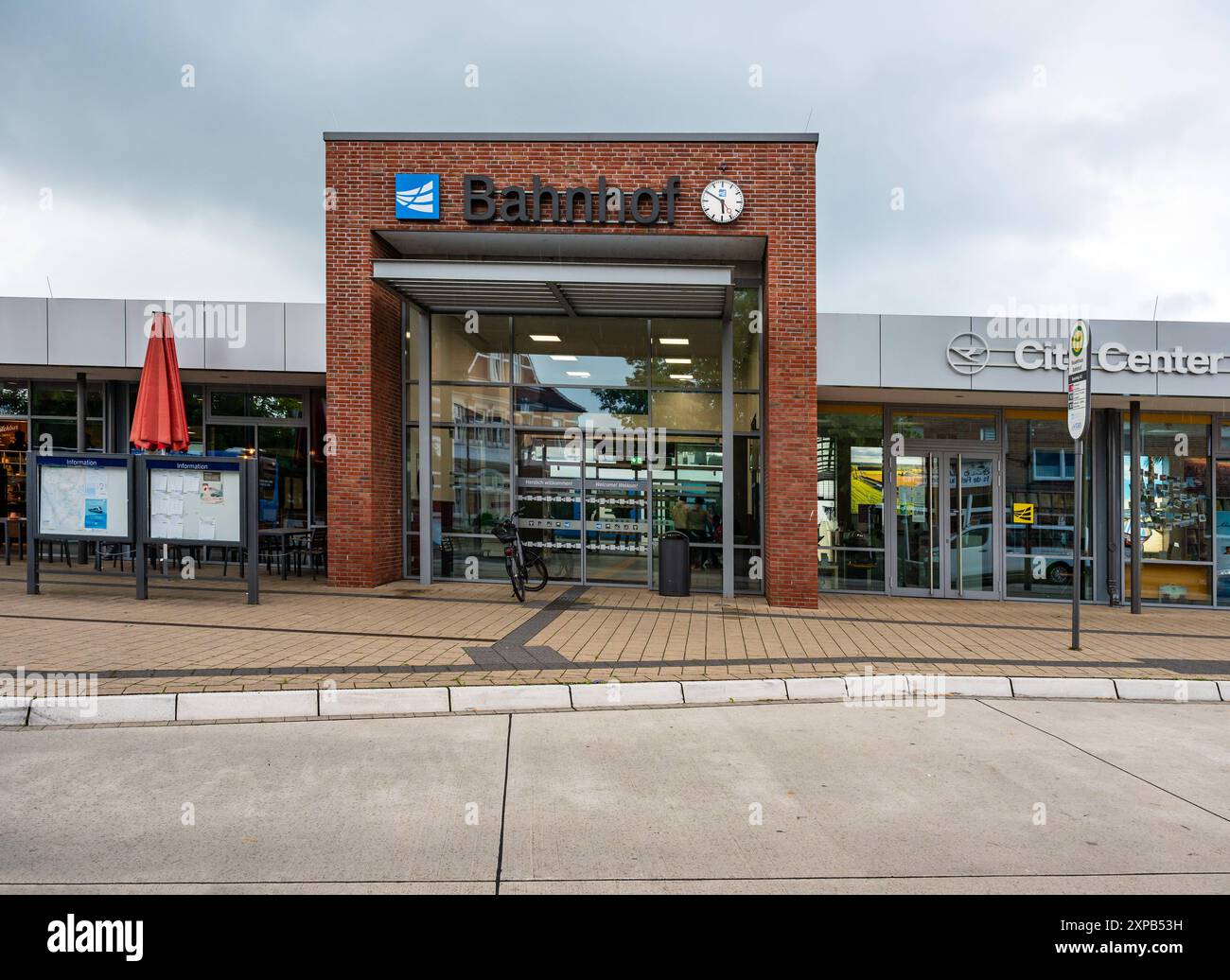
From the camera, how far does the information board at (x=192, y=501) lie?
10.1 meters

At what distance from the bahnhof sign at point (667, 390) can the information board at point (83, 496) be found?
9.05ft

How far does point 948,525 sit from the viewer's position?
13.8 meters

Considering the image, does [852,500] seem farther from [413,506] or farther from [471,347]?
[413,506]

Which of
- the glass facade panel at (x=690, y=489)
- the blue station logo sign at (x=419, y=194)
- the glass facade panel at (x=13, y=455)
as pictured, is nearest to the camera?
the blue station logo sign at (x=419, y=194)

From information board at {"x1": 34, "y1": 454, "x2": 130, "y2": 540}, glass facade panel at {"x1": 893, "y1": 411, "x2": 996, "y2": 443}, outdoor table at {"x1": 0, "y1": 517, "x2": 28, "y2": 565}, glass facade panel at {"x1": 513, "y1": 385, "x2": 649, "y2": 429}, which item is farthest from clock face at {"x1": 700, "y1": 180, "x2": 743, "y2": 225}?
→ outdoor table at {"x1": 0, "y1": 517, "x2": 28, "y2": 565}

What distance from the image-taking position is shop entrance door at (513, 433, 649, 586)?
1318cm

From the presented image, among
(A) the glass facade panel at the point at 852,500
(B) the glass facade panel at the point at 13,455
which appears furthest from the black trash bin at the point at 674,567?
(B) the glass facade panel at the point at 13,455

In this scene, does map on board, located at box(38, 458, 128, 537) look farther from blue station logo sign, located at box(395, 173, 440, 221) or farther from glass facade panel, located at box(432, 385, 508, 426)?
blue station logo sign, located at box(395, 173, 440, 221)

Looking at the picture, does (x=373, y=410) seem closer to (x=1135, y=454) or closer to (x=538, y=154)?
(x=538, y=154)

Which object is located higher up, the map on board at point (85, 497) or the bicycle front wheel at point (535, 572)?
the map on board at point (85, 497)

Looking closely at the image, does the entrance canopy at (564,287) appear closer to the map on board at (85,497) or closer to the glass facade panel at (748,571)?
the glass facade panel at (748,571)

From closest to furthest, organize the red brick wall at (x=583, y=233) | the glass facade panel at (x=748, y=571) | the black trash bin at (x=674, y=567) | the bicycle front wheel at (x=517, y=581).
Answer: the bicycle front wheel at (x=517, y=581) < the red brick wall at (x=583, y=233) < the black trash bin at (x=674, y=567) < the glass facade panel at (x=748, y=571)

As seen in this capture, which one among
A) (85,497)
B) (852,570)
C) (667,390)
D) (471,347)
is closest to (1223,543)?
(852,570)
